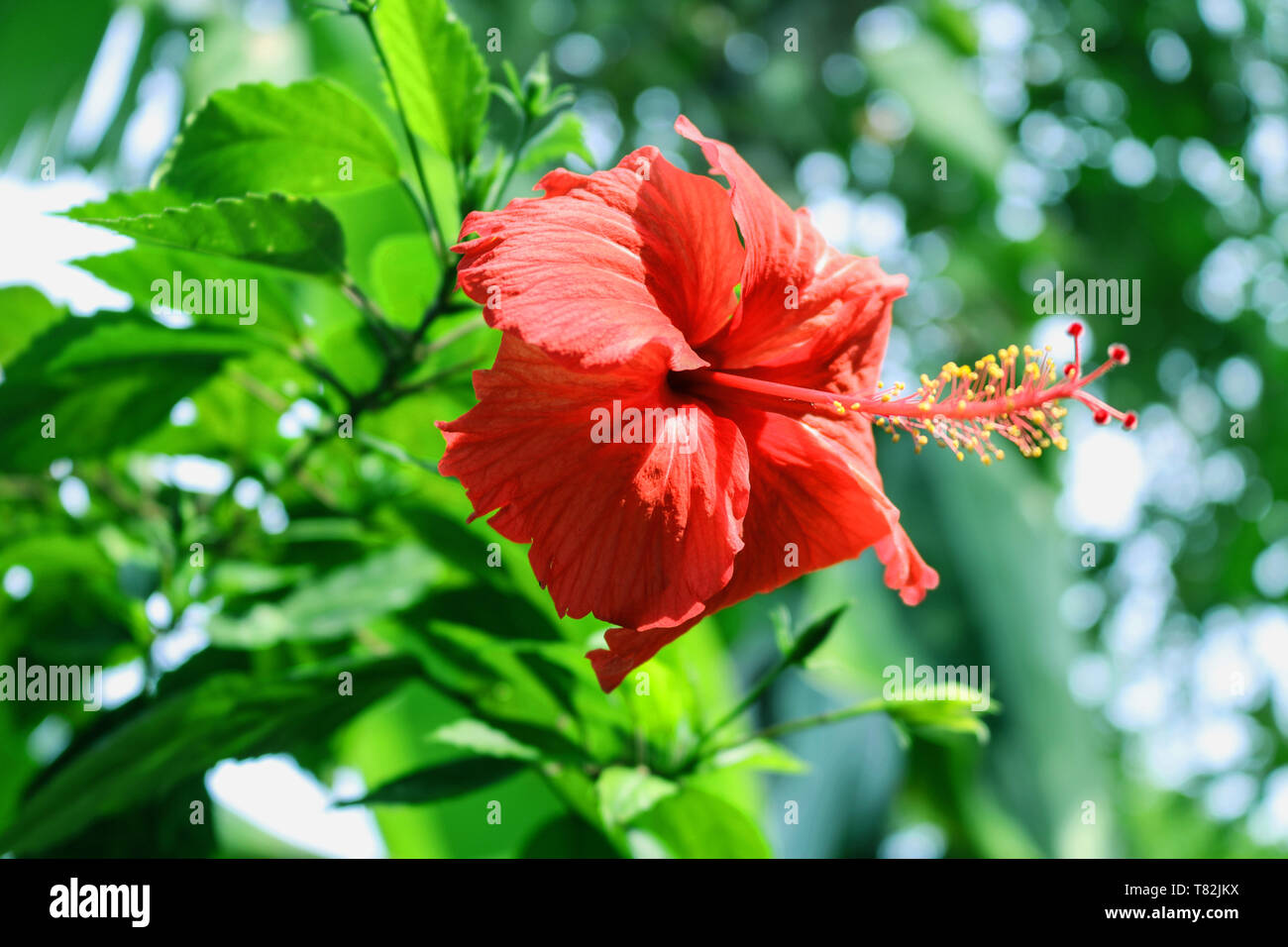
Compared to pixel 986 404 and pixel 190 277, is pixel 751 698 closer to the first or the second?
pixel 986 404

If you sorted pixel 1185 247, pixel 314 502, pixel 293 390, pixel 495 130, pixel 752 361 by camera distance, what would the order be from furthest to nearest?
pixel 1185 247 < pixel 314 502 < pixel 293 390 < pixel 495 130 < pixel 752 361

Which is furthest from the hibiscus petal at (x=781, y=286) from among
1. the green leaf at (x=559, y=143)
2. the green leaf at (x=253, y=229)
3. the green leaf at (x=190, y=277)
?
the green leaf at (x=190, y=277)

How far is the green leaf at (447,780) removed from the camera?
0.69 metres

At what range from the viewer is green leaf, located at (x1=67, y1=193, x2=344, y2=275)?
58 centimetres

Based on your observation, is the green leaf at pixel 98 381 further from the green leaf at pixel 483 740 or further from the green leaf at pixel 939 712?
the green leaf at pixel 939 712

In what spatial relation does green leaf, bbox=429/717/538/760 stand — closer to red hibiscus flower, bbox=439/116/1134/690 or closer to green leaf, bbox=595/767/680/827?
green leaf, bbox=595/767/680/827

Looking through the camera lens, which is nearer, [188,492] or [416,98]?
[416,98]

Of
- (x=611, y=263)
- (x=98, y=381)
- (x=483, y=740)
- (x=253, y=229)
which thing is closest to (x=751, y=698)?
(x=483, y=740)

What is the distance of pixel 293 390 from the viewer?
84 cm

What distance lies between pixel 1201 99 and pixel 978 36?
32.3 inches

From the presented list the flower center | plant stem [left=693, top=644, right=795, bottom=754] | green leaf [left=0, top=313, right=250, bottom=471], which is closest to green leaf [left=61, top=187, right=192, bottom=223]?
green leaf [left=0, top=313, right=250, bottom=471]

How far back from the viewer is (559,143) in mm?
691
